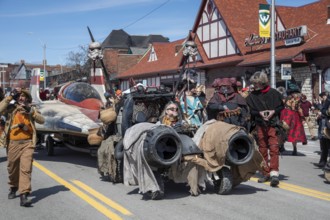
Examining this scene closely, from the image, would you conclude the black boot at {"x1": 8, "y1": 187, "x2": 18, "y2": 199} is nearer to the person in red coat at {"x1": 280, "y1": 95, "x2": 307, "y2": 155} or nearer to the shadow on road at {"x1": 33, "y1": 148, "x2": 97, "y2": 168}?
the shadow on road at {"x1": 33, "y1": 148, "x2": 97, "y2": 168}

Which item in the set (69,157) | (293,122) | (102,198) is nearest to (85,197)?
(102,198)

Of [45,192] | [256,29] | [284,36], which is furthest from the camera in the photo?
[256,29]

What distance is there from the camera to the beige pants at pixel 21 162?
6.79 meters

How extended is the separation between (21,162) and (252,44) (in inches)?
862

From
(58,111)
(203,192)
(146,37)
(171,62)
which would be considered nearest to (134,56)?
(171,62)

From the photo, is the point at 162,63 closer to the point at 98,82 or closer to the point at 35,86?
the point at 35,86

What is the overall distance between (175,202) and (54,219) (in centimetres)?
172

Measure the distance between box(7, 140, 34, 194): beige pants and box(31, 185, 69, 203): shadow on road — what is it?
460mm

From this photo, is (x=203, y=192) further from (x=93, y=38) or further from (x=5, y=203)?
(x=93, y=38)

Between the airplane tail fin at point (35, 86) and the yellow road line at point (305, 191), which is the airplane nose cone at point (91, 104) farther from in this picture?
the yellow road line at point (305, 191)

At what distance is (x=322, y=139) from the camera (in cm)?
1063

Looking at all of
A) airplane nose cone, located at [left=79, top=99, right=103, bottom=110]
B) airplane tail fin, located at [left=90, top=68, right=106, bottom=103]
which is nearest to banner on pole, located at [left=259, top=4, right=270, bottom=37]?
airplane tail fin, located at [left=90, top=68, right=106, bottom=103]

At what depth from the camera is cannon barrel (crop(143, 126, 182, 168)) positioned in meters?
6.41

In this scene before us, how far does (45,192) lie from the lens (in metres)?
7.77
